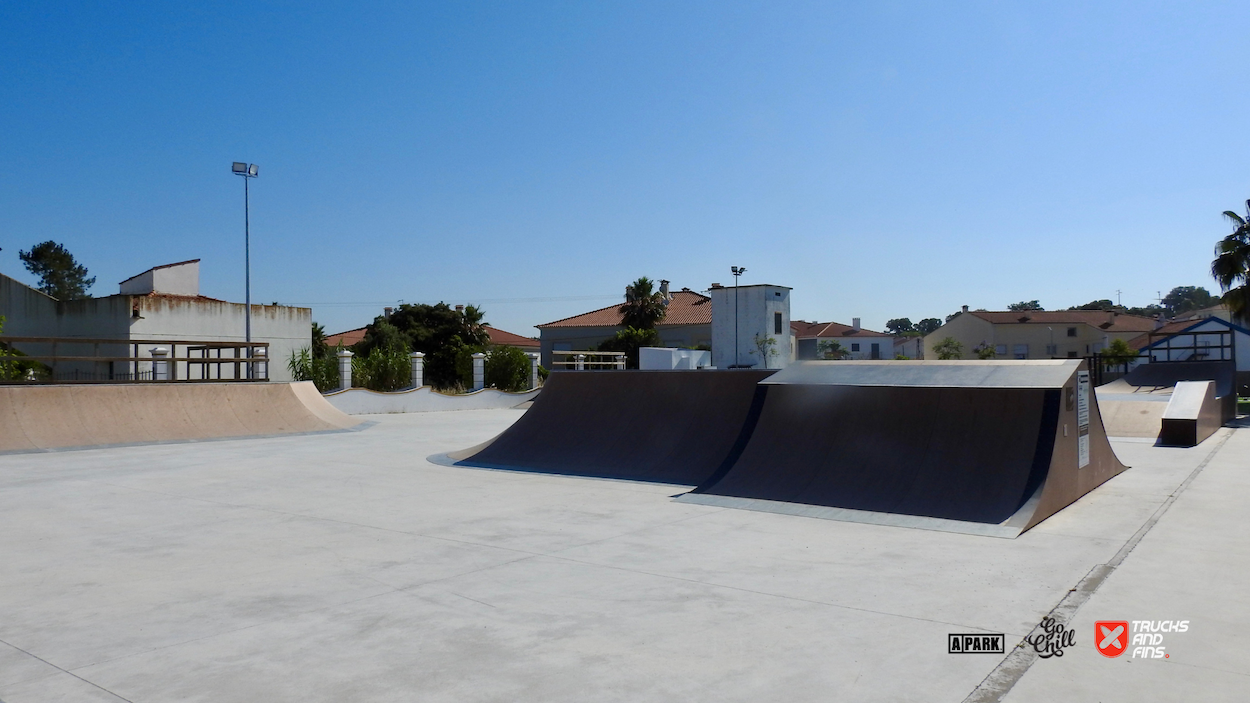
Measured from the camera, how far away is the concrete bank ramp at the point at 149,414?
41.7 feet

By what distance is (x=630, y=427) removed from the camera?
995cm


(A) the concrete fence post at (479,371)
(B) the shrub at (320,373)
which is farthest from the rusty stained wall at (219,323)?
(A) the concrete fence post at (479,371)

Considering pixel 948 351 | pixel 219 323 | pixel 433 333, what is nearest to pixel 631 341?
pixel 433 333

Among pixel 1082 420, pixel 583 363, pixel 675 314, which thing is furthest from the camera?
pixel 675 314

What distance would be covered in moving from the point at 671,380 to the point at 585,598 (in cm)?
591

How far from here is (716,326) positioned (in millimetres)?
47625

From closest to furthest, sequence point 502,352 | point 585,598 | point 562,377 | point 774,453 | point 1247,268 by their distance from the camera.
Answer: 1. point 585,598
2. point 774,453
3. point 562,377
4. point 1247,268
5. point 502,352

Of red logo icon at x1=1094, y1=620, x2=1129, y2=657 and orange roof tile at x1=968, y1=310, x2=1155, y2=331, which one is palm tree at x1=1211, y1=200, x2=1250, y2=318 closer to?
red logo icon at x1=1094, y1=620, x2=1129, y2=657

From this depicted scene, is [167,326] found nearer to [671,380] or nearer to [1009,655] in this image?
[671,380]

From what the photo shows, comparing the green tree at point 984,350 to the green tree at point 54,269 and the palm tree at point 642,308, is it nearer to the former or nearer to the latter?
the palm tree at point 642,308

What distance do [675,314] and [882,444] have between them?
1894 inches

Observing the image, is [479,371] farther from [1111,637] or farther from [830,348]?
[830,348]

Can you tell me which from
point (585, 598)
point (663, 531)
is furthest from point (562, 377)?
point (585, 598)

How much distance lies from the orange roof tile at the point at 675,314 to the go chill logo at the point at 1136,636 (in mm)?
47729
